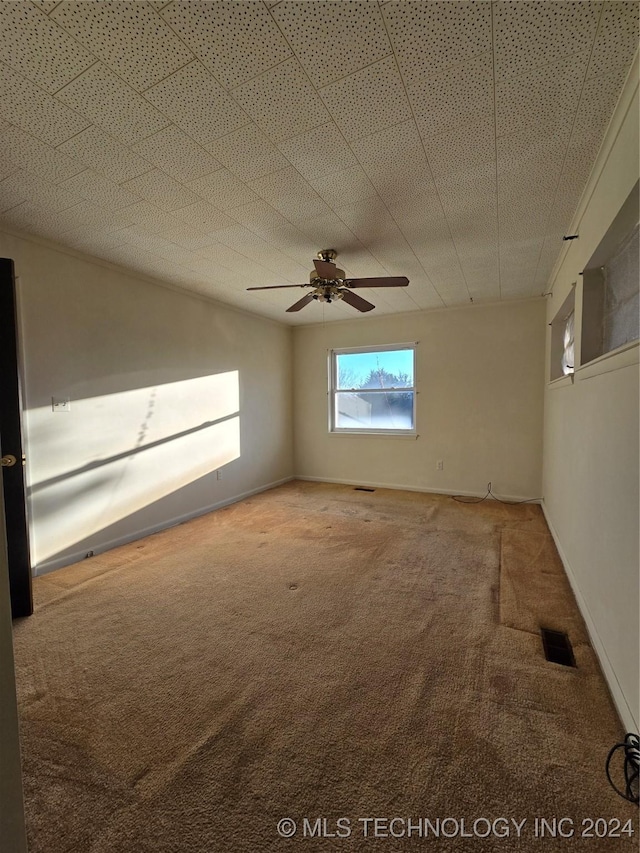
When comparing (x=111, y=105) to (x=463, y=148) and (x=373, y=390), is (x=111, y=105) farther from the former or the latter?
(x=373, y=390)

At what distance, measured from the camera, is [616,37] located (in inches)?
48.4

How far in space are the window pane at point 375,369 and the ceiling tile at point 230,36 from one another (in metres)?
4.06

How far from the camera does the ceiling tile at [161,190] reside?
6.53 feet

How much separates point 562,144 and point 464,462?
364 cm

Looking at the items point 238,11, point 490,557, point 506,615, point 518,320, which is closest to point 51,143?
point 238,11

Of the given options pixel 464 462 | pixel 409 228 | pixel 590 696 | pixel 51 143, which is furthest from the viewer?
pixel 464 462

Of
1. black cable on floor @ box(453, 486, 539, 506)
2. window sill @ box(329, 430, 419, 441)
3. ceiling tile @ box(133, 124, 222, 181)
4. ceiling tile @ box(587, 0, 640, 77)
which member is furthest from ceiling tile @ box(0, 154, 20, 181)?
black cable on floor @ box(453, 486, 539, 506)

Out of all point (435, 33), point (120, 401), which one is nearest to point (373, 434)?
point (120, 401)

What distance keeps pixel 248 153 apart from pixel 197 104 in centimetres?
33

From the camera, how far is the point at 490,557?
2898mm

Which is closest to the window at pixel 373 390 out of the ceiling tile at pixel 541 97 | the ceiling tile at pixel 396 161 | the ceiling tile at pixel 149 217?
the ceiling tile at pixel 396 161

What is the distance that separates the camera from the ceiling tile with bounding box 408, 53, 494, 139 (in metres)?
1.35

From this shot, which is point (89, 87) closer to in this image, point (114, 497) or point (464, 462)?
point (114, 497)

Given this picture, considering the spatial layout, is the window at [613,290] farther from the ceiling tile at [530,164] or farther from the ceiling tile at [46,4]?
the ceiling tile at [46,4]
